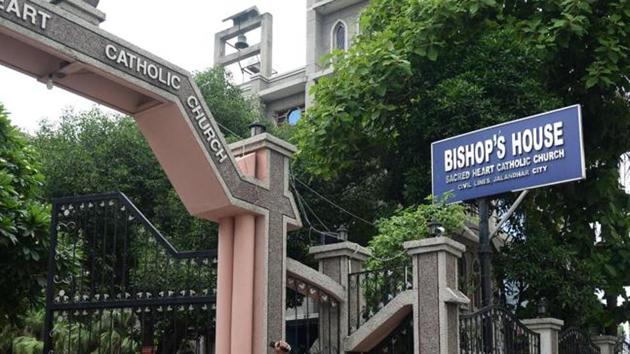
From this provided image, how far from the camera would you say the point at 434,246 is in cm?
836

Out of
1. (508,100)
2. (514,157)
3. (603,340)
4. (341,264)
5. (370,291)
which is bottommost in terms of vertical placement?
(603,340)

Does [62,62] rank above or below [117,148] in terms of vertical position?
below

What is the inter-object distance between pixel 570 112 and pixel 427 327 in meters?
3.66

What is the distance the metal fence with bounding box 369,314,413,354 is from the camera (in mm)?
9008

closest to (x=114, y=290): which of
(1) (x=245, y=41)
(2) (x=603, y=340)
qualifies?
(2) (x=603, y=340)

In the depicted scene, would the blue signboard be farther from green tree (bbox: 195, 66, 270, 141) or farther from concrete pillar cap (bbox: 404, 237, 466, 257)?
green tree (bbox: 195, 66, 270, 141)

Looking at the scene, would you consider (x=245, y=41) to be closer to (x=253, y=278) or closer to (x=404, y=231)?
(x=404, y=231)

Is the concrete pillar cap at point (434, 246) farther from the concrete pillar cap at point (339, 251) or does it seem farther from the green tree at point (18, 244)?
the green tree at point (18, 244)

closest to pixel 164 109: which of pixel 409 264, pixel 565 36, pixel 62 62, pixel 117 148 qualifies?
pixel 62 62

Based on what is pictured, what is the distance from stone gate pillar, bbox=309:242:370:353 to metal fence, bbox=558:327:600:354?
462 centimetres

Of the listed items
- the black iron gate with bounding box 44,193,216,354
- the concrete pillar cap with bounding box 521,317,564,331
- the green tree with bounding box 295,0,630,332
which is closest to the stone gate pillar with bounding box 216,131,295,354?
the black iron gate with bounding box 44,193,216,354

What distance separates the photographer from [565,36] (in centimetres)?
1228

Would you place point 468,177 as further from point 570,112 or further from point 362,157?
point 362,157

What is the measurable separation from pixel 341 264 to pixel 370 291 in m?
0.47
